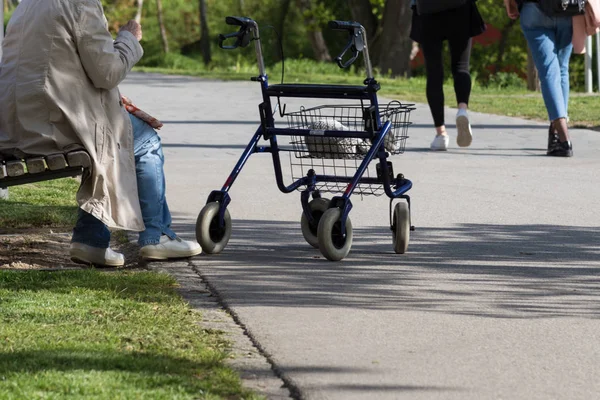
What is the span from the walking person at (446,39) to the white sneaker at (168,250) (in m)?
5.32

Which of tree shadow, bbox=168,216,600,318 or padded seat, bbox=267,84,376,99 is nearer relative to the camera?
tree shadow, bbox=168,216,600,318

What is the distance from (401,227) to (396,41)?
26.0 metres

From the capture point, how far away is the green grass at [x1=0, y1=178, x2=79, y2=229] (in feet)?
25.7

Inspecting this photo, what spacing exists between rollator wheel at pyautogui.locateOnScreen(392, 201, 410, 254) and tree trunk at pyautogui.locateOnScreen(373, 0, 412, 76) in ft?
84.1

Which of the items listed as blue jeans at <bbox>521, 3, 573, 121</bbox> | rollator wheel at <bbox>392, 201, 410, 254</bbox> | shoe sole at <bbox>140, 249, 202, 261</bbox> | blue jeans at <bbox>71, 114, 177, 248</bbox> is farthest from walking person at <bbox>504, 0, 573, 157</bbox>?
blue jeans at <bbox>71, 114, 177, 248</bbox>

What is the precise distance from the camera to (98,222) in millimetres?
6465

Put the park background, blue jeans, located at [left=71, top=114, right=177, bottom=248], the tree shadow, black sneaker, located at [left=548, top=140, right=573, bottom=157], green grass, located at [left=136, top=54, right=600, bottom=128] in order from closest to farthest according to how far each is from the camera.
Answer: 1. the tree shadow
2. blue jeans, located at [left=71, top=114, right=177, bottom=248]
3. black sneaker, located at [left=548, top=140, right=573, bottom=157]
4. green grass, located at [left=136, top=54, right=600, bottom=128]
5. the park background

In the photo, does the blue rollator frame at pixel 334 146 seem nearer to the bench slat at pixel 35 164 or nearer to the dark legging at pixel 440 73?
the bench slat at pixel 35 164

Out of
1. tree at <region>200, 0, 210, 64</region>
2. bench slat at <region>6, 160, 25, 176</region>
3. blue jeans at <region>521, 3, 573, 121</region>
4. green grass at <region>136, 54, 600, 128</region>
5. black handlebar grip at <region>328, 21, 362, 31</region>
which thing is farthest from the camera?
tree at <region>200, 0, 210, 64</region>

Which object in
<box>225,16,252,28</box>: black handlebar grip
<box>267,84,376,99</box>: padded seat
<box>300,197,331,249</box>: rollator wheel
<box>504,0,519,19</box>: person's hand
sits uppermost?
<box>225,16,252,28</box>: black handlebar grip

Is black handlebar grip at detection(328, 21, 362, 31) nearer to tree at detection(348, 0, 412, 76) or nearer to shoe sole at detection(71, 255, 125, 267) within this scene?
shoe sole at detection(71, 255, 125, 267)

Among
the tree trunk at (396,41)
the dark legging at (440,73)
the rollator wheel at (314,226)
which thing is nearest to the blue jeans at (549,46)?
the dark legging at (440,73)

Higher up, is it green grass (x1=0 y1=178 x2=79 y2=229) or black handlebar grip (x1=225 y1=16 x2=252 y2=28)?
black handlebar grip (x1=225 y1=16 x2=252 y2=28)

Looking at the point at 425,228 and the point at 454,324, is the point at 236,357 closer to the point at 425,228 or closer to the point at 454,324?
the point at 454,324
